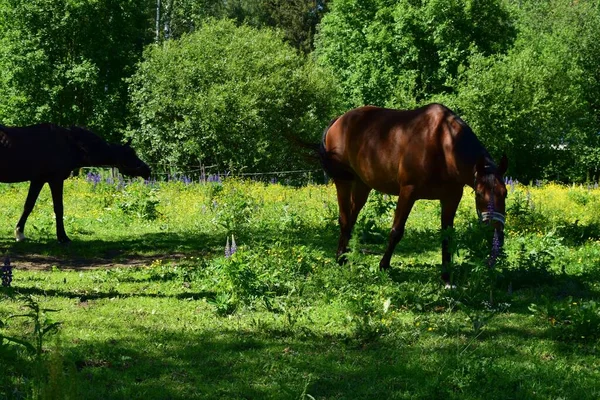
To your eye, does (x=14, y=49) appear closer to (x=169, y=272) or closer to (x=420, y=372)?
(x=169, y=272)

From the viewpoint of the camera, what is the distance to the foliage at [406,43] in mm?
36438

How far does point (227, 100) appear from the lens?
27875mm

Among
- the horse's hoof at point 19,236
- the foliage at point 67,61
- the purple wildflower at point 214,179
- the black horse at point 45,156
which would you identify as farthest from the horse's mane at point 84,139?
the foliage at point 67,61

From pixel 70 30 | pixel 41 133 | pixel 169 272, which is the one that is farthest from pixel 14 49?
pixel 169 272

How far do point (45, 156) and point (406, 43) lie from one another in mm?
29345

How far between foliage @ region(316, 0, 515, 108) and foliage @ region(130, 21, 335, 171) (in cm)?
563

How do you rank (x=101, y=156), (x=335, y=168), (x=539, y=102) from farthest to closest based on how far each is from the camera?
(x=539, y=102)
(x=101, y=156)
(x=335, y=168)

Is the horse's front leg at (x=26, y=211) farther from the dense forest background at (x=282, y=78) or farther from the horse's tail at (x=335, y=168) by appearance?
the dense forest background at (x=282, y=78)

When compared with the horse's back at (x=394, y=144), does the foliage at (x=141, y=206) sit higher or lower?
lower

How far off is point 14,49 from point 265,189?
21.8 meters

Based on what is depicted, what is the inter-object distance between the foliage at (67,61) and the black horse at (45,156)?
23.1 meters

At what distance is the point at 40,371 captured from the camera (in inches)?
133

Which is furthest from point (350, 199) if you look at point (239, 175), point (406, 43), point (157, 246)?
point (406, 43)

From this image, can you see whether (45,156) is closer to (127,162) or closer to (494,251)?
(127,162)
